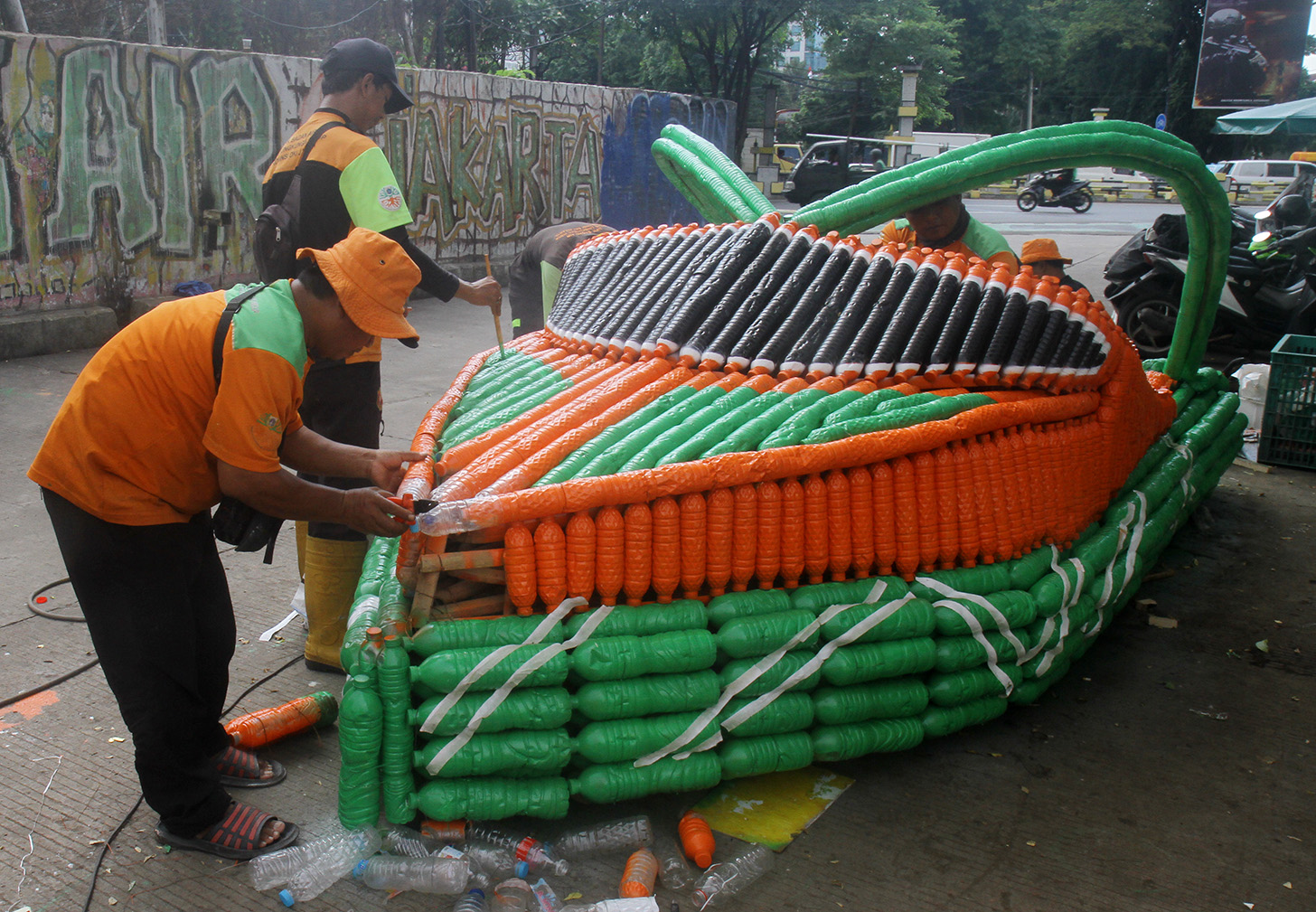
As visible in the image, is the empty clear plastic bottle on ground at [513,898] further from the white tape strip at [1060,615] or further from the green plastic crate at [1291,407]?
the green plastic crate at [1291,407]

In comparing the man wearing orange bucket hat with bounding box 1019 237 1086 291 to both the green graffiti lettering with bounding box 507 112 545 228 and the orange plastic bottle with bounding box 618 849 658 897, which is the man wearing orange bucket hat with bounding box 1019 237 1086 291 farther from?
the green graffiti lettering with bounding box 507 112 545 228

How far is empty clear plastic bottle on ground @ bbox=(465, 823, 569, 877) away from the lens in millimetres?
2520

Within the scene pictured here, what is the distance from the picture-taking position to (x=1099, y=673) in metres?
3.73

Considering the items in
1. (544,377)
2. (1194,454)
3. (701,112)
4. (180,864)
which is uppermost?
(701,112)

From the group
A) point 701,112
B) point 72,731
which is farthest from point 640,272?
point 701,112

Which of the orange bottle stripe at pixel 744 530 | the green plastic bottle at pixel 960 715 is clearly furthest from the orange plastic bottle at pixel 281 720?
the green plastic bottle at pixel 960 715

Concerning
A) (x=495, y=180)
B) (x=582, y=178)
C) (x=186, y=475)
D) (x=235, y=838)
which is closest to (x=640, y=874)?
→ (x=235, y=838)

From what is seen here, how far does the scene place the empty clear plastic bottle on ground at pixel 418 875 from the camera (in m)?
2.43

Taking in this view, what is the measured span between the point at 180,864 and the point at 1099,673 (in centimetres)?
316

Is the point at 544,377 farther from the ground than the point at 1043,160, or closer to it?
closer to it

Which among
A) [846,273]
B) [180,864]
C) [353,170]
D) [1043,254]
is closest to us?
[180,864]

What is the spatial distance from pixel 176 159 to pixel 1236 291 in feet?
33.5

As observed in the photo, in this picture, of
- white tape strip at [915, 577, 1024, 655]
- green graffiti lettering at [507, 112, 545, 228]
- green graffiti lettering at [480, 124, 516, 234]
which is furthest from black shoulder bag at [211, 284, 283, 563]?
green graffiti lettering at [507, 112, 545, 228]

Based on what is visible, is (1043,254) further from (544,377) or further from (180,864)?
(180,864)
